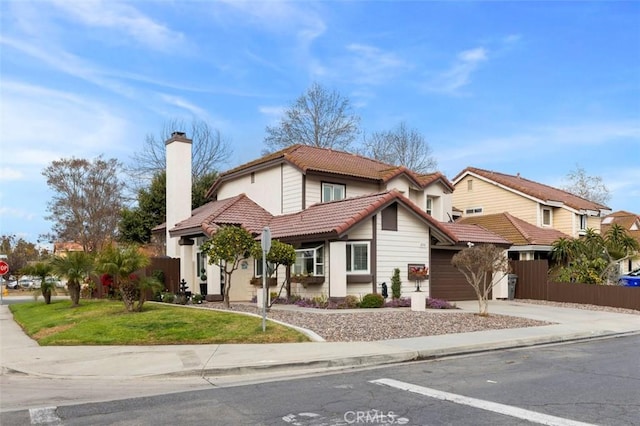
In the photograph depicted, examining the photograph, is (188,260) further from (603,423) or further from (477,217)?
(603,423)

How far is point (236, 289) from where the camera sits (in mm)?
23188

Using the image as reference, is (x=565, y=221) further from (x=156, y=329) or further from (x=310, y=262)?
(x=156, y=329)

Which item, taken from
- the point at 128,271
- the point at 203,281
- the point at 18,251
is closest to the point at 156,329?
the point at 128,271

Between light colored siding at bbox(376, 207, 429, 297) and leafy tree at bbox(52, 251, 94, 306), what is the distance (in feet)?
35.0

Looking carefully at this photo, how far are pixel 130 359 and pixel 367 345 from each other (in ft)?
15.7

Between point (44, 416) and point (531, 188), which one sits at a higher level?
point (531, 188)

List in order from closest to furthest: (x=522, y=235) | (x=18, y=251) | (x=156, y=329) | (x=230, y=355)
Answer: (x=230, y=355) < (x=156, y=329) < (x=522, y=235) < (x=18, y=251)

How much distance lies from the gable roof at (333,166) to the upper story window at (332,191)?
74 cm

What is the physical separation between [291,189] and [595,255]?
47.7 ft

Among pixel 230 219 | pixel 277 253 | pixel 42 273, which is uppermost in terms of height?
pixel 230 219

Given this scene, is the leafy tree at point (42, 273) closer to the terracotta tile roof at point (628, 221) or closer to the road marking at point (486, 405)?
the road marking at point (486, 405)

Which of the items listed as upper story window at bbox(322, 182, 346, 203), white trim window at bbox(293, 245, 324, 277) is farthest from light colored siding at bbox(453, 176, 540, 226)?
white trim window at bbox(293, 245, 324, 277)

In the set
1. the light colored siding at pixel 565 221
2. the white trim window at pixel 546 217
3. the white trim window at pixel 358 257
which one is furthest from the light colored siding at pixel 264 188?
the light colored siding at pixel 565 221

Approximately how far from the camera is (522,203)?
33.8 metres
